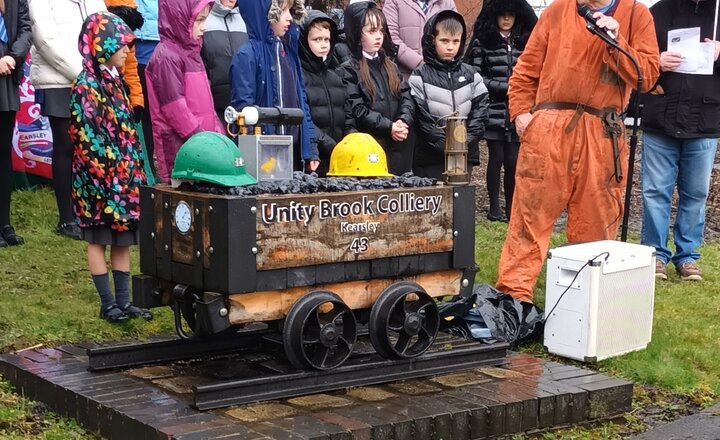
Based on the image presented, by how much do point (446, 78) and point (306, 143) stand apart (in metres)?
1.67

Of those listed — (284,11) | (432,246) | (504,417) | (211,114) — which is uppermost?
(284,11)

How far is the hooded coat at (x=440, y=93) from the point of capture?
362 inches

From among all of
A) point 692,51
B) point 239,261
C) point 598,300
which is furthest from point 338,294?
point 692,51

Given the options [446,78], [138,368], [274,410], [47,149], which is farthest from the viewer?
[47,149]

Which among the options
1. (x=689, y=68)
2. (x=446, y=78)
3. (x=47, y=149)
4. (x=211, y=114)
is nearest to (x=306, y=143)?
(x=211, y=114)

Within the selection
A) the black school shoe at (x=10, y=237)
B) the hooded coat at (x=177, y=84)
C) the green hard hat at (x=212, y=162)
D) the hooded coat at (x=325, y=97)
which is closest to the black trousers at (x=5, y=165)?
the black school shoe at (x=10, y=237)

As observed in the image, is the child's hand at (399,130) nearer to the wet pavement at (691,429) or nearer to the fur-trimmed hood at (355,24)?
the fur-trimmed hood at (355,24)

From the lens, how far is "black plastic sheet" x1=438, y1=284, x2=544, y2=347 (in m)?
6.68

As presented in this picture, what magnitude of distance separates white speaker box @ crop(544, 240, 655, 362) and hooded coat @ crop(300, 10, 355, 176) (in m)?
2.67

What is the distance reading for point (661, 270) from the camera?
8.88 metres

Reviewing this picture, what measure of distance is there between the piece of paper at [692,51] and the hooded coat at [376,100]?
2.15 metres

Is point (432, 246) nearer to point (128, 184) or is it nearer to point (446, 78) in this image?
point (128, 184)

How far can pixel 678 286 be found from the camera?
859cm

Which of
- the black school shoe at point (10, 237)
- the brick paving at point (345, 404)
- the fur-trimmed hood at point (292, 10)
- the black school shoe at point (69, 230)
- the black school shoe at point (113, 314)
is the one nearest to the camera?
the brick paving at point (345, 404)
